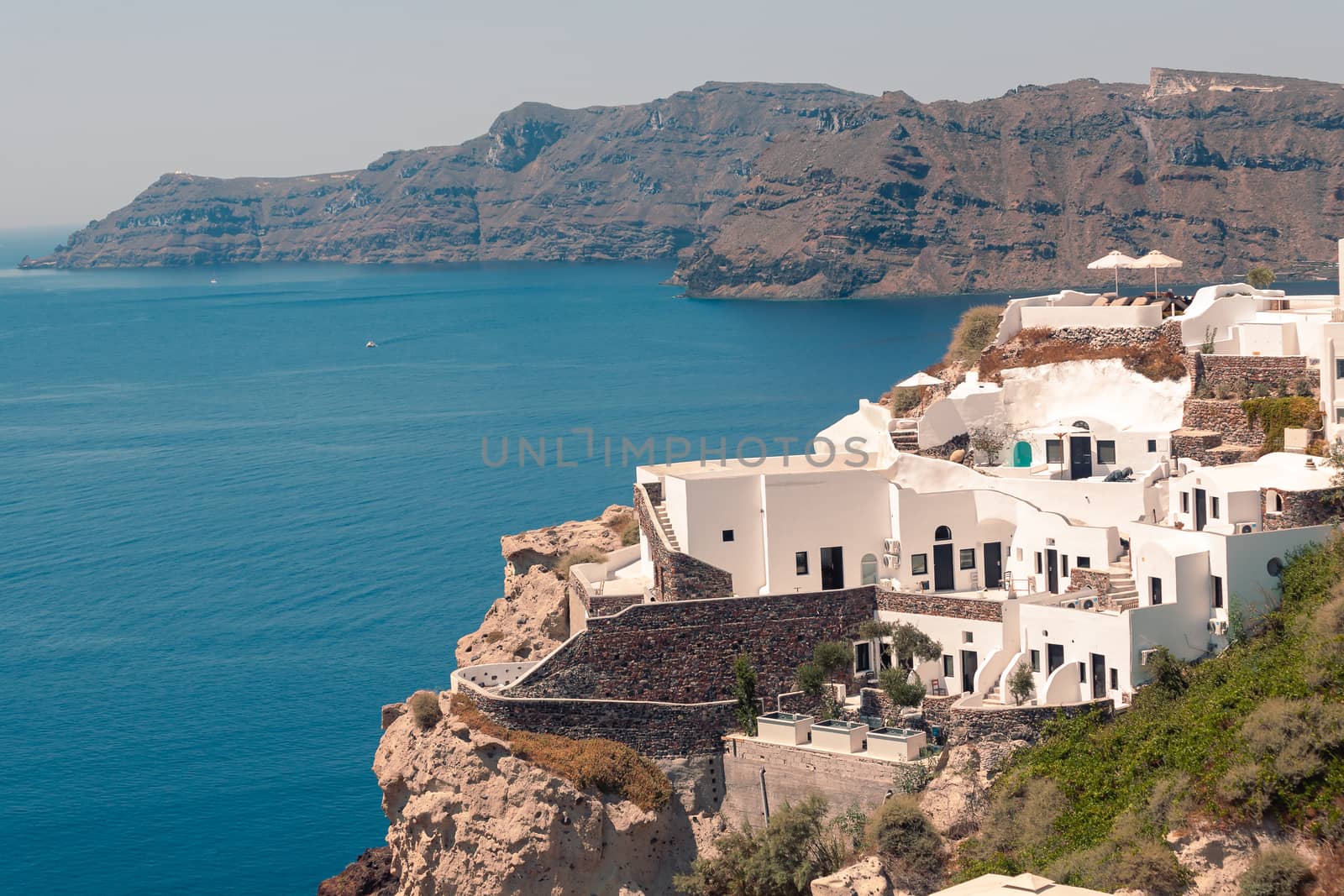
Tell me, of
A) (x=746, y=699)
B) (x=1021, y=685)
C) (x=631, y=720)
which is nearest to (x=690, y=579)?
(x=746, y=699)

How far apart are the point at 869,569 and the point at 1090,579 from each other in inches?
239

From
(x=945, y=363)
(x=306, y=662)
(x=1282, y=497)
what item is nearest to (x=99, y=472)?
(x=306, y=662)

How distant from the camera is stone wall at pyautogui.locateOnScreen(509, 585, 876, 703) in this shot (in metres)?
40.5

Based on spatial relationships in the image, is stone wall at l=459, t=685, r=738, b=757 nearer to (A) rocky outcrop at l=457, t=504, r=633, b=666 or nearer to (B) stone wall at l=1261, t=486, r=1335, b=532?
(A) rocky outcrop at l=457, t=504, r=633, b=666

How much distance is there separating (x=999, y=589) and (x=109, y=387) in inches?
4871

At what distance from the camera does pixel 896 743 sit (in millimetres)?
37750

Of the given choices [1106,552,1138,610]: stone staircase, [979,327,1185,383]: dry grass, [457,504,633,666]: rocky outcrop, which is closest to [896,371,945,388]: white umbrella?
[979,327,1185,383]: dry grass

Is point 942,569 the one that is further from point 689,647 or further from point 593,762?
point 593,762

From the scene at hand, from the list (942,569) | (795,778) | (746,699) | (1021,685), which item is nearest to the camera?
(1021,685)

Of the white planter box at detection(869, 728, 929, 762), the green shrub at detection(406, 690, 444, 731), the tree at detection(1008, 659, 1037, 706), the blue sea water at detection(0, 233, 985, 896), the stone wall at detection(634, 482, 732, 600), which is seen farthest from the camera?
the blue sea water at detection(0, 233, 985, 896)

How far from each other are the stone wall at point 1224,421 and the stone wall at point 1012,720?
10544mm

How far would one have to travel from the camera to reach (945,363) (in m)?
56.2

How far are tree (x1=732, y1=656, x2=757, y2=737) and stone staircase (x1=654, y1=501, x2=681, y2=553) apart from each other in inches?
146

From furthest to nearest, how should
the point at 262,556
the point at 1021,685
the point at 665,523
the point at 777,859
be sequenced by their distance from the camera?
the point at 262,556, the point at 665,523, the point at 1021,685, the point at 777,859
